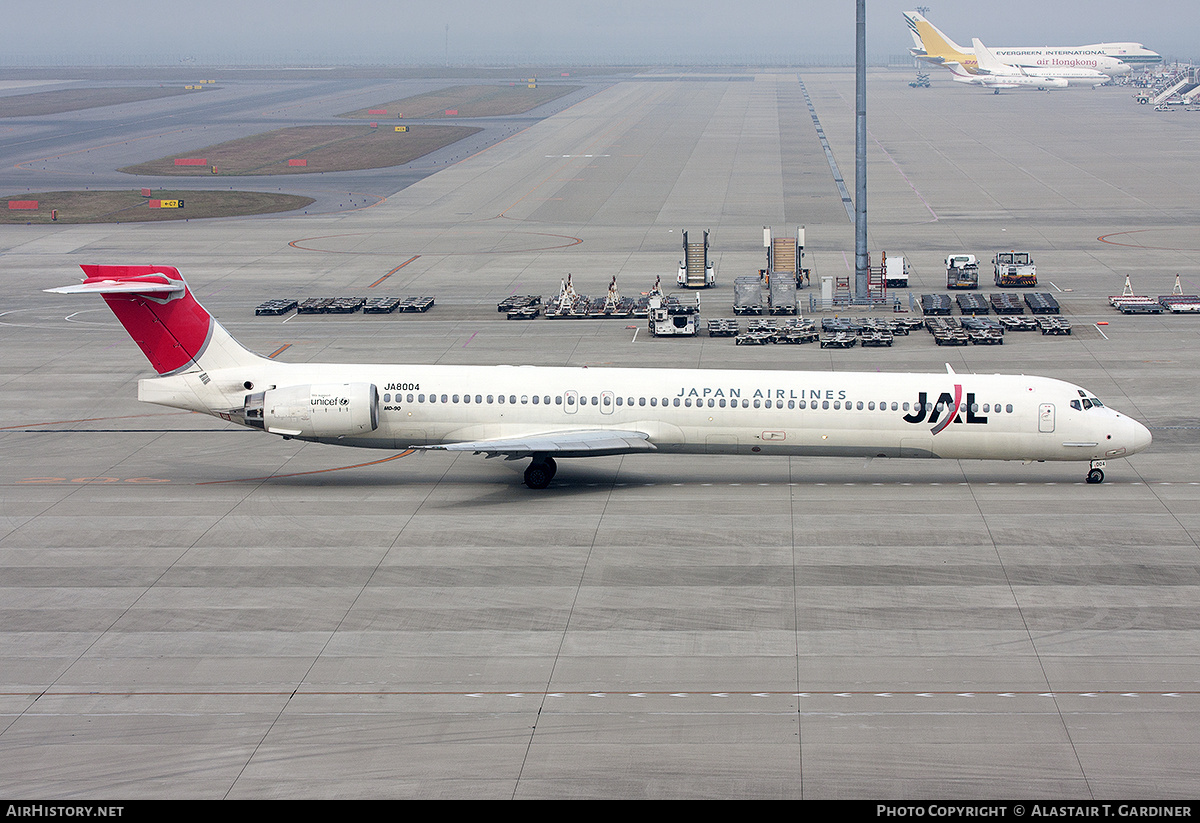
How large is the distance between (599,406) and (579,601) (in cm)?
930

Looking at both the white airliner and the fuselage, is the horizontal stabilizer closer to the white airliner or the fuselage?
the white airliner

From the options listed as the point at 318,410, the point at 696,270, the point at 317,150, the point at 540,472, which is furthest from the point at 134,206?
the point at 540,472

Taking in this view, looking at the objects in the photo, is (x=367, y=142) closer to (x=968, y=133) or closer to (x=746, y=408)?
(x=968, y=133)

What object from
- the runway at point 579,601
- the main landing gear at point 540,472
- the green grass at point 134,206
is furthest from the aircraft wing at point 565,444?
the green grass at point 134,206

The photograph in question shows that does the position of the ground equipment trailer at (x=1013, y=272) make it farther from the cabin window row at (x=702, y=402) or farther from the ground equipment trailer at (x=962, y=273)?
the cabin window row at (x=702, y=402)

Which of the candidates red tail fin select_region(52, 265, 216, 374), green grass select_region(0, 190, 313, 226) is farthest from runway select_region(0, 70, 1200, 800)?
green grass select_region(0, 190, 313, 226)

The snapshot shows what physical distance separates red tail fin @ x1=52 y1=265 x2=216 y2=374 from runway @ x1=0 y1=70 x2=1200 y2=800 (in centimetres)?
399

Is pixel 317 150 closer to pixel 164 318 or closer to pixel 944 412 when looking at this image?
pixel 164 318

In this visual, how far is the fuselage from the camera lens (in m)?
33.6

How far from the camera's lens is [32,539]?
30.8 metres

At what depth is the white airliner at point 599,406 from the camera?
3362 centimetres
